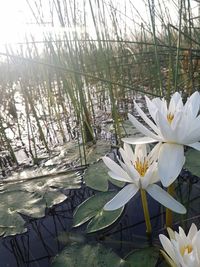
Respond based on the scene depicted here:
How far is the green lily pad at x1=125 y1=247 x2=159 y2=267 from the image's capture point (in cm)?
77

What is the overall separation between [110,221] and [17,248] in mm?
314

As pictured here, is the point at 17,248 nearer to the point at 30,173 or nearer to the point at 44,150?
the point at 30,173

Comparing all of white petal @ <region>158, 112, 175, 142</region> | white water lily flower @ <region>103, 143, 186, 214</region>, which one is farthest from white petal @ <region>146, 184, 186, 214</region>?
white petal @ <region>158, 112, 175, 142</region>

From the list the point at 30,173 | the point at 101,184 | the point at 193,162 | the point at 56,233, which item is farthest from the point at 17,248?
the point at 193,162

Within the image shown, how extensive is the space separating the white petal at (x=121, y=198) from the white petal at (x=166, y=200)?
0.13 ft

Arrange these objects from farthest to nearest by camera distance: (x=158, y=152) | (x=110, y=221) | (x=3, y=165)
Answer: (x=3, y=165)
(x=110, y=221)
(x=158, y=152)

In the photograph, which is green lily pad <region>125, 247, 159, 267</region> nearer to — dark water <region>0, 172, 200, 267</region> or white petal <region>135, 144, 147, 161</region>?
dark water <region>0, 172, 200, 267</region>

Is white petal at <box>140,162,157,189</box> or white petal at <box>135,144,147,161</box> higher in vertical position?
white petal at <box>135,144,147,161</box>

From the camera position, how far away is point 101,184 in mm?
1162

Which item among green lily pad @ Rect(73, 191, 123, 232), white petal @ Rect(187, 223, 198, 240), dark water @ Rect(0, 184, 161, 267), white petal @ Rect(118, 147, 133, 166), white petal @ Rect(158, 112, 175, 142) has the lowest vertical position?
dark water @ Rect(0, 184, 161, 267)

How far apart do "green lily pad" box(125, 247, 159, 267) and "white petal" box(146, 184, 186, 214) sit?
20cm

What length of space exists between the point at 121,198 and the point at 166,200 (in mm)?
97

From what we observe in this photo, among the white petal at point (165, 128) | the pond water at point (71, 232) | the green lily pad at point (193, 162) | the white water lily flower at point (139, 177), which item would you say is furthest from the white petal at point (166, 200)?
the green lily pad at point (193, 162)

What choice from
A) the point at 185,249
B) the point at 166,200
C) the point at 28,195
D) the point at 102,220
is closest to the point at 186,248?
the point at 185,249
